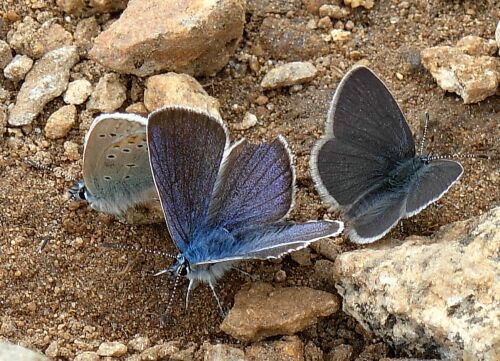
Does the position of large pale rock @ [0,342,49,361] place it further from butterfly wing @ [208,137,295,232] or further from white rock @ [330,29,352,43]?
white rock @ [330,29,352,43]

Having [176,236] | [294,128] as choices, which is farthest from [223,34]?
[176,236]

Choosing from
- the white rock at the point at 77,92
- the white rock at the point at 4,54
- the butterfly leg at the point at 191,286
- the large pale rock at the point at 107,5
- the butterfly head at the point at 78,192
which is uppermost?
the large pale rock at the point at 107,5

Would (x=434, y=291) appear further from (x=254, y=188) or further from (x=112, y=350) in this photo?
(x=112, y=350)

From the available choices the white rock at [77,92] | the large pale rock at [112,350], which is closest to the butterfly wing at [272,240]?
the large pale rock at [112,350]

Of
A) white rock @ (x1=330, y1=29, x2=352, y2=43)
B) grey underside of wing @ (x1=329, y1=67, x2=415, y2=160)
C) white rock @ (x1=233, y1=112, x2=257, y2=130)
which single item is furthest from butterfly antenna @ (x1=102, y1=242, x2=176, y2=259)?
white rock @ (x1=330, y1=29, x2=352, y2=43)

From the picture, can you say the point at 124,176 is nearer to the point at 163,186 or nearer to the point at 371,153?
the point at 163,186

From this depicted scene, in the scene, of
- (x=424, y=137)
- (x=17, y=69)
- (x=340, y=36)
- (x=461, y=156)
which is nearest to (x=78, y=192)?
(x=17, y=69)

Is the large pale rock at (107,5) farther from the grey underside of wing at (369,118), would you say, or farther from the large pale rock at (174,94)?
the grey underside of wing at (369,118)
